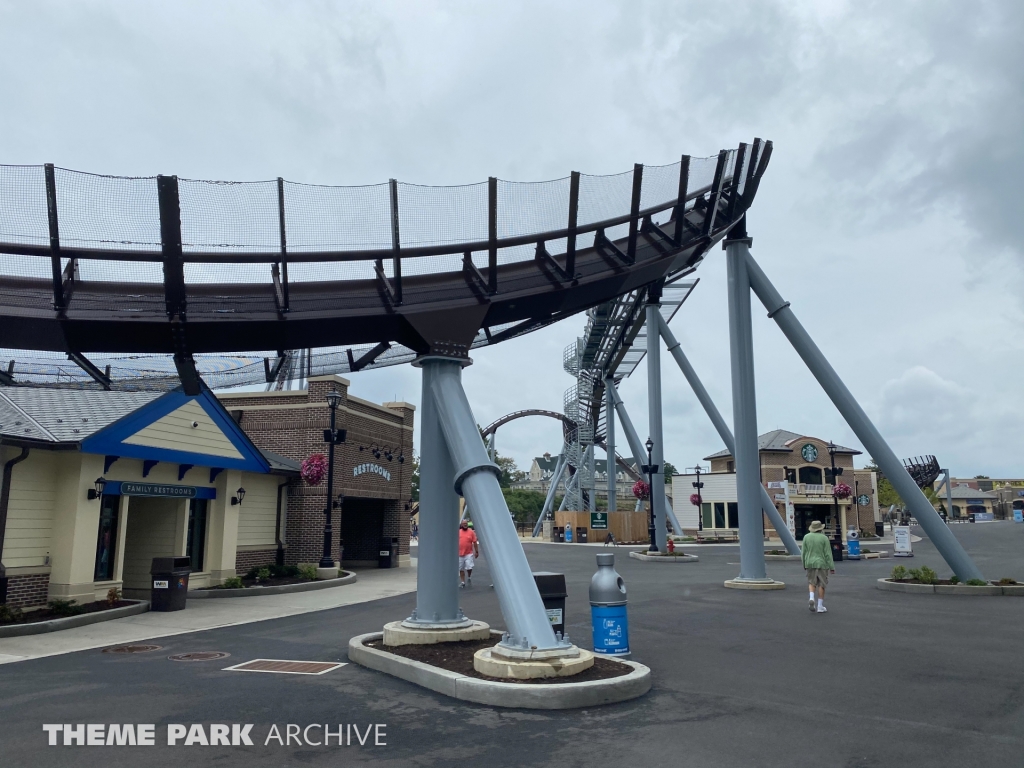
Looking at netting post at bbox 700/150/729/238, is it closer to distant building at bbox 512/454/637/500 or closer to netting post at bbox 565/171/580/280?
netting post at bbox 565/171/580/280

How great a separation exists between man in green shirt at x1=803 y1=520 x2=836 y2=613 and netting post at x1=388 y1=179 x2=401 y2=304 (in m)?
8.62

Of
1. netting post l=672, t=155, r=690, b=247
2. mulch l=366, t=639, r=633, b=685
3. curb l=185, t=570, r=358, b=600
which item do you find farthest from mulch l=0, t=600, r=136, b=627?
netting post l=672, t=155, r=690, b=247

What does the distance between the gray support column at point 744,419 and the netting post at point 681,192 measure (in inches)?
334

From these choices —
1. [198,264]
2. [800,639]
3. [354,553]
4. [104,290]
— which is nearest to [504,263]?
[198,264]

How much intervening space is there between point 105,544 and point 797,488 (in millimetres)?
55910

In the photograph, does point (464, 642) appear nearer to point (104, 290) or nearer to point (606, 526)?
point (104, 290)

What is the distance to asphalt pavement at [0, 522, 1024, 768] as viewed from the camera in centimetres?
562

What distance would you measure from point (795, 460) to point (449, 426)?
193ft

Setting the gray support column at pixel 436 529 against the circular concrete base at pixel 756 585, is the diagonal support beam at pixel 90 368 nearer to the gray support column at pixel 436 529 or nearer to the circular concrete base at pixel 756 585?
the gray support column at pixel 436 529

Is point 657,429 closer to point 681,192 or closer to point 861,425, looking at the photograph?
point 861,425

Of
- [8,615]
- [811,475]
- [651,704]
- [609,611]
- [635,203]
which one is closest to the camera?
[651,704]

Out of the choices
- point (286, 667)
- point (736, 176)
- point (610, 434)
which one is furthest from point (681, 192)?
point (610, 434)

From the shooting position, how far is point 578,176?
9.40 m

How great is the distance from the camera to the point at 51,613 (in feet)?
44.8
